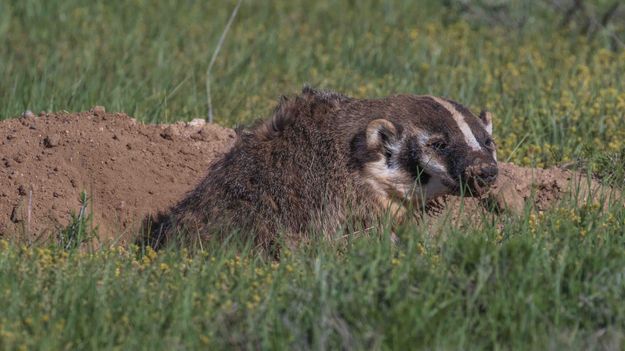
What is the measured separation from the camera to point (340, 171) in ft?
17.7

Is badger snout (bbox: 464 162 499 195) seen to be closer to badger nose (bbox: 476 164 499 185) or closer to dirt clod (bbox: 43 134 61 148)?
badger nose (bbox: 476 164 499 185)

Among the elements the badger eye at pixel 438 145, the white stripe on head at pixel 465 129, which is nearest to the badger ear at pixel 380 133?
the badger eye at pixel 438 145

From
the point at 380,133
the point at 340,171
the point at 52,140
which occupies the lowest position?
the point at 340,171

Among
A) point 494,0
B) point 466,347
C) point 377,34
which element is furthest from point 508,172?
point 494,0

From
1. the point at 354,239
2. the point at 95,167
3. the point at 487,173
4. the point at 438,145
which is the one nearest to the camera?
the point at 354,239

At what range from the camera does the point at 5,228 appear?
228 inches

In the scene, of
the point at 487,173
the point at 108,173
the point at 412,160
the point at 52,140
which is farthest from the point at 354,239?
the point at 52,140

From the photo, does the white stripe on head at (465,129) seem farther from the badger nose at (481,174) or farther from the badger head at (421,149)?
the badger nose at (481,174)

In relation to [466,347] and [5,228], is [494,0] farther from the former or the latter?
[466,347]

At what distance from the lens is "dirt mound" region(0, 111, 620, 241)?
232 inches

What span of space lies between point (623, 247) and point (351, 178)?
50.7 inches

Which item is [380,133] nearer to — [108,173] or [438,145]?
[438,145]

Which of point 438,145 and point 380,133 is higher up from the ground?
point 380,133

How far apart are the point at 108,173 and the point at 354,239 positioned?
1.71m
